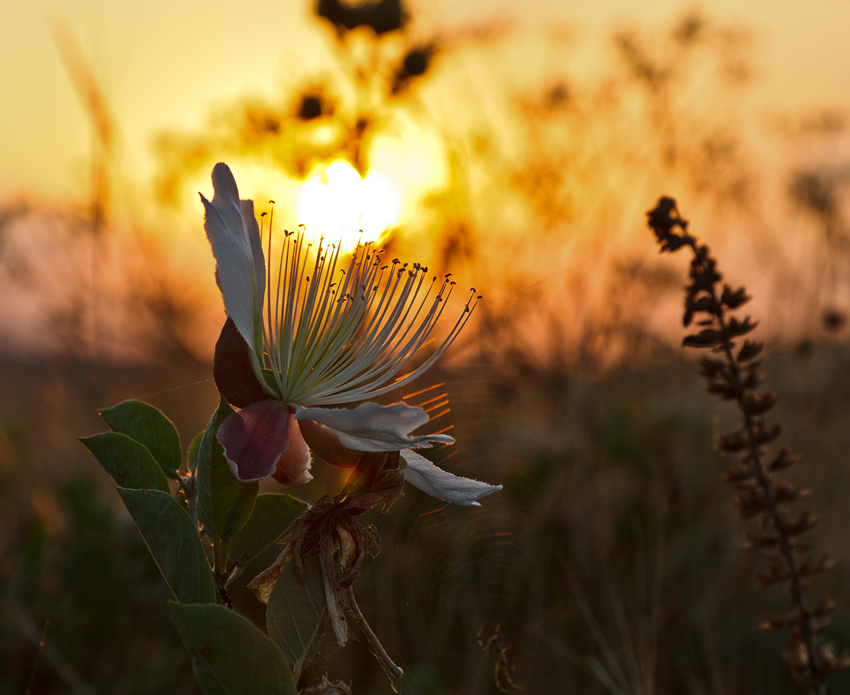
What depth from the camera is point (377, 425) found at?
2.32ft

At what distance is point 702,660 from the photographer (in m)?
2.67

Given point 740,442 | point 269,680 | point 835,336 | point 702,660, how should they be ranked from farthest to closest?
point 835,336 → point 702,660 → point 740,442 → point 269,680

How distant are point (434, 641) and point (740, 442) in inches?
25.4

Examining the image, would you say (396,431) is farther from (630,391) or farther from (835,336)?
(630,391)

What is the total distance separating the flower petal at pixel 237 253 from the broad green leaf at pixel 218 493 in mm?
97

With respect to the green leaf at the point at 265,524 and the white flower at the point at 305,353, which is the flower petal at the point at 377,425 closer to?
the white flower at the point at 305,353

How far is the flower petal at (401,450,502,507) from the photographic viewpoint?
0.75m

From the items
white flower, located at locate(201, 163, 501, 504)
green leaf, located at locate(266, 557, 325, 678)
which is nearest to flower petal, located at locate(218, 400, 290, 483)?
white flower, located at locate(201, 163, 501, 504)

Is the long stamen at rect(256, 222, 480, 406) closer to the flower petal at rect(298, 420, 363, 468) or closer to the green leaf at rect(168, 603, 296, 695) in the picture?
the flower petal at rect(298, 420, 363, 468)

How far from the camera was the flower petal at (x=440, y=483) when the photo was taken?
753 mm

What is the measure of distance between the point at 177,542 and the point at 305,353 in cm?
35

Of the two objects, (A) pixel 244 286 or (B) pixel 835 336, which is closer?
(A) pixel 244 286

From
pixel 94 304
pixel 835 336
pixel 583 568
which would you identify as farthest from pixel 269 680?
pixel 835 336

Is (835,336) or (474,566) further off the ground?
(835,336)
